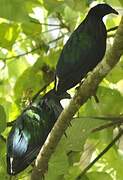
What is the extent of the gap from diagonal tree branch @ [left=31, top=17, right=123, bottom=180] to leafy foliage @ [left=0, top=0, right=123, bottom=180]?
10 cm

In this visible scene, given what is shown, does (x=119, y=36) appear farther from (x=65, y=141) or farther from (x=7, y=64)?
(x=7, y=64)

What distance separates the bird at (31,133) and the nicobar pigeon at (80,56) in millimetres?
77

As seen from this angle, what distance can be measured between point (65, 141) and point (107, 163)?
10.8 inches

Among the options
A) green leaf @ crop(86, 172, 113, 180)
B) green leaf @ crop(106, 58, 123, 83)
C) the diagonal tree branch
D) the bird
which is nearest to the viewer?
the diagonal tree branch

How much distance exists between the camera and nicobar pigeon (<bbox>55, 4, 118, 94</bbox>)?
994 mm

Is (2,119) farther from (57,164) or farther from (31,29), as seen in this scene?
(31,29)

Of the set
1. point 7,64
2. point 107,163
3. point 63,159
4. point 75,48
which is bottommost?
point 107,163

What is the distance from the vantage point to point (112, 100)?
4.19 feet

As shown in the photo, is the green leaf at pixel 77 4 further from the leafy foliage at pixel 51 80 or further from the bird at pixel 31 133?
the bird at pixel 31 133

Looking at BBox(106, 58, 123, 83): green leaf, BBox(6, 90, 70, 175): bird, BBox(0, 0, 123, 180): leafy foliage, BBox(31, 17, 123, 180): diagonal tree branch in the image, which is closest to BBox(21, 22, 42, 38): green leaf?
BBox(0, 0, 123, 180): leafy foliage

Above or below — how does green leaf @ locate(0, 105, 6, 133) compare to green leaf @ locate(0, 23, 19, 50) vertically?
below

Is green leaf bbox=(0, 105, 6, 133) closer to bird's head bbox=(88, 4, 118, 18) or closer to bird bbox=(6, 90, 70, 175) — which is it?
bird bbox=(6, 90, 70, 175)

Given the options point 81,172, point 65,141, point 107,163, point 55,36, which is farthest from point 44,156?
point 55,36

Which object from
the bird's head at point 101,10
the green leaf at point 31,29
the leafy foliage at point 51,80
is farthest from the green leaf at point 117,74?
the bird's head at point 101,10
